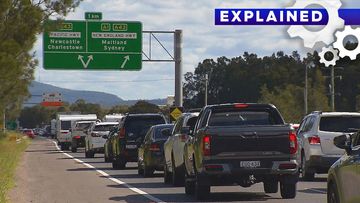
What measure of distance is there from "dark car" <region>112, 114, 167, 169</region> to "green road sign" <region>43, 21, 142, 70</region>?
49.7ft

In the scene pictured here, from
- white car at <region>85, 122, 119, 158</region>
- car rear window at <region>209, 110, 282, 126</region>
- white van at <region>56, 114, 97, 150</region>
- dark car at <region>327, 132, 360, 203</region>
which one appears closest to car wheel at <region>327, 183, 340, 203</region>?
dark car at <region>327, 132, 360, 203</region>

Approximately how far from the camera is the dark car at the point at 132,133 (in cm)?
3081

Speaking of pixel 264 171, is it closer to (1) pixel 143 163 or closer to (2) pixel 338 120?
(2) pixel 338 120

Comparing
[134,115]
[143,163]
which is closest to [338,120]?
[143,163]

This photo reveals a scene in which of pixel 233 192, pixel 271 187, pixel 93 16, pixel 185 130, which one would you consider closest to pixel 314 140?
pixel 271 187

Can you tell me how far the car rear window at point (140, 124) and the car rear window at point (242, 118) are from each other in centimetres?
1286

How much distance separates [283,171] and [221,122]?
5.76 ft

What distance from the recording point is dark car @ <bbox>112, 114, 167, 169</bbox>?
3081 centimetres

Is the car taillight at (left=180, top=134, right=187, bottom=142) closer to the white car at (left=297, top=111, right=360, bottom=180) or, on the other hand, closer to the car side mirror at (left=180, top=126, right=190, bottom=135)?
the car side mirror at (left=180, top=126, right=190, bottom=135)

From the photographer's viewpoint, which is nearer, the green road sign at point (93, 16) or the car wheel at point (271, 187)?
the car wheel at point (271, 187)

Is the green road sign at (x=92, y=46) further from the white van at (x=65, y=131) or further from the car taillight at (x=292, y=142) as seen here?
the car taillight at (x=292, y=142)

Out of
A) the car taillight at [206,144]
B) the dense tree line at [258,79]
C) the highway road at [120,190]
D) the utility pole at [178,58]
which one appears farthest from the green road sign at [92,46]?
the dense tree line at [258,79]

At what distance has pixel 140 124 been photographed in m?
31.2

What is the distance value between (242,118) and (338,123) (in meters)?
5.31
